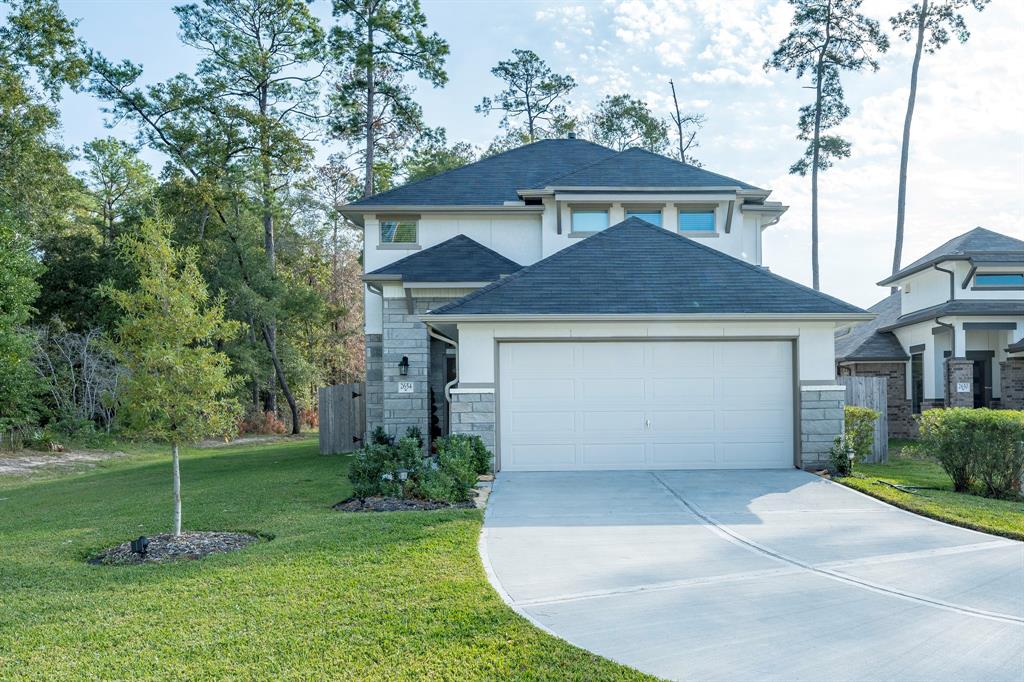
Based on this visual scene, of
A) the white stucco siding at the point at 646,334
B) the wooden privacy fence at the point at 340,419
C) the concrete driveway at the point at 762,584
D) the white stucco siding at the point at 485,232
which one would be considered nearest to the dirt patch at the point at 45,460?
the wooden privacy fence at the point at 340,419

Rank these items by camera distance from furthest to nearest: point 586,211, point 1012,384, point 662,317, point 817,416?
1. point 1012,384
2. point 586,211
3. point 817,416
4. point 662,317

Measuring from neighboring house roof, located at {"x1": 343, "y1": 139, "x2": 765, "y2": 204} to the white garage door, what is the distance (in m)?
6.20

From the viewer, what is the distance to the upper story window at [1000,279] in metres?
20.1

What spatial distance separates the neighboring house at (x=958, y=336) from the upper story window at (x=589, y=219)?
6968 millimetres

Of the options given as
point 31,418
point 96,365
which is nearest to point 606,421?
point 31,418

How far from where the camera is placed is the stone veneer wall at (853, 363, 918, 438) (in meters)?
21.5

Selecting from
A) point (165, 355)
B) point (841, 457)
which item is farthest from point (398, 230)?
point (841, 457)

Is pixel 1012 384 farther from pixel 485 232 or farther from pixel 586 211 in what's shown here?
pixel 485 232

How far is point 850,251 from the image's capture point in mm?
28031

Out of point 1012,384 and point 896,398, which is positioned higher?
point 1012,384

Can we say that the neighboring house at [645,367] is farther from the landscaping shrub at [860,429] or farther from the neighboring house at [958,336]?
the neighboring house at [958,336]

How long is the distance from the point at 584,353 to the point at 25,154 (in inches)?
875

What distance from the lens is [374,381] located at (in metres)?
17.2

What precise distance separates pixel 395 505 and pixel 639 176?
36.5 feet
